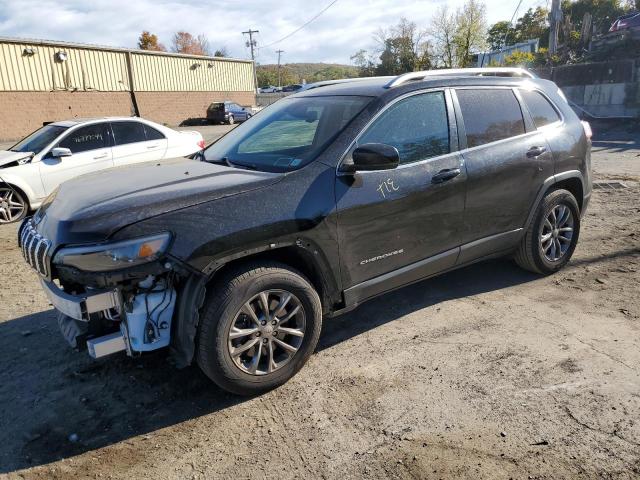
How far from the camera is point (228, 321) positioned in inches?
117

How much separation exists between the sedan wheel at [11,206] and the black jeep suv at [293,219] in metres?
5.23

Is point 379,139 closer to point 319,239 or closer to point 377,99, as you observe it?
point 377,99

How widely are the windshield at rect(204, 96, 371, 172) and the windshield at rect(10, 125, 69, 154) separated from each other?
206 inches

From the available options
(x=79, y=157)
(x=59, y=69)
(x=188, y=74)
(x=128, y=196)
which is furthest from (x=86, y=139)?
(x=188, y=74)

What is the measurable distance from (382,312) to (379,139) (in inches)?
60.3

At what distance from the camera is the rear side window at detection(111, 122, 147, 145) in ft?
29.0

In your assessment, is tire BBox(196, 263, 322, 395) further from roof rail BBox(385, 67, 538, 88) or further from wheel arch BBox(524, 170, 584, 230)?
wheel arch BBox(524, 170, 584, 230)

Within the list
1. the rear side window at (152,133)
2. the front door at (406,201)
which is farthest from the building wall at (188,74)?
the front door at (406,201)

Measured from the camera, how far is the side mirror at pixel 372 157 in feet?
10.8

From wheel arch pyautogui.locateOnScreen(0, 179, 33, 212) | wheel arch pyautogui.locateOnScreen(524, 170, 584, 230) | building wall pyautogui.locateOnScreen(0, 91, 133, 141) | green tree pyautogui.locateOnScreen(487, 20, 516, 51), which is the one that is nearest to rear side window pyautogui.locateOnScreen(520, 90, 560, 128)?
wheel arch pyautogui.locateOnScreen(524, 170, 584, 230)

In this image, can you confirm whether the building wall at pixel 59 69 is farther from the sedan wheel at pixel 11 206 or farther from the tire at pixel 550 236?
the tire at pixel 550 236

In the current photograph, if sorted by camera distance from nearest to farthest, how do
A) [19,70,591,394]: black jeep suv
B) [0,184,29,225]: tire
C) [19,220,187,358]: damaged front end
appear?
[19,220,187,358]: damaged front end
[19,70,591,394]: black jeep suv
[0,184,29,225]: tire

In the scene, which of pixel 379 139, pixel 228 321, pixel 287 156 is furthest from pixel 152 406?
pixel 379 139

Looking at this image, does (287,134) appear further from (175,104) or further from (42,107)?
(175,104)
